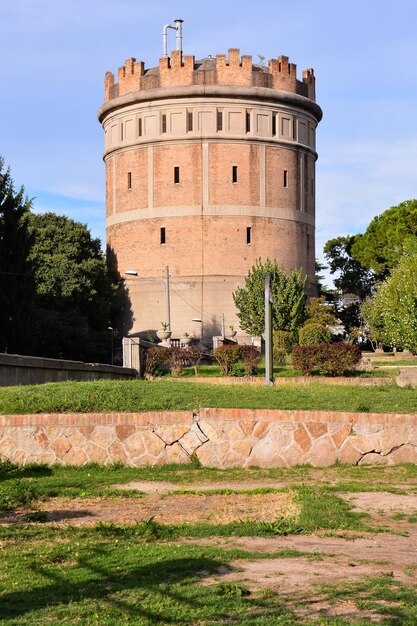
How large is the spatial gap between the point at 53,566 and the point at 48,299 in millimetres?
45946

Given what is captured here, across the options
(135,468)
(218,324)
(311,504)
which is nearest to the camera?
(311,504)

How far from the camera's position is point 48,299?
52.8m

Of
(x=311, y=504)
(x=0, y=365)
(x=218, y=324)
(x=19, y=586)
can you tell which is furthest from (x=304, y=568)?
(x=218, y=324)

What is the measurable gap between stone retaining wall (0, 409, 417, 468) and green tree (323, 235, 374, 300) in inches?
2510

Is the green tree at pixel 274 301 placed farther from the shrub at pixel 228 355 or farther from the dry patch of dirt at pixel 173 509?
the dry patch of dirt at pixel 173 509

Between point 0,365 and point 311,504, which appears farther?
point 0,365

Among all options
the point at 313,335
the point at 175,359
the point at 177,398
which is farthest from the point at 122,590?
the point at 313,335

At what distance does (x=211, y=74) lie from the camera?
60.8m

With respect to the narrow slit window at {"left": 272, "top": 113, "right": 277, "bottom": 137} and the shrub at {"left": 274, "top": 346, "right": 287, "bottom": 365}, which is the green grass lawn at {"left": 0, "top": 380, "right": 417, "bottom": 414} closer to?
the shrub at {"left": 274, "top": 346, "right": 287, "bottom": 365}

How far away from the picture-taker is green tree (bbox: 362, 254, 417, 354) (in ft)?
155

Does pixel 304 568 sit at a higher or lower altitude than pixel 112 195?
lower

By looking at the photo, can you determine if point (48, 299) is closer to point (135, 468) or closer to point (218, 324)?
point (218, 324)

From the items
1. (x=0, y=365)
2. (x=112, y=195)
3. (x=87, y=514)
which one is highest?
(x=112, y=195)

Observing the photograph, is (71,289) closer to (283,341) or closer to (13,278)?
(283,341)
